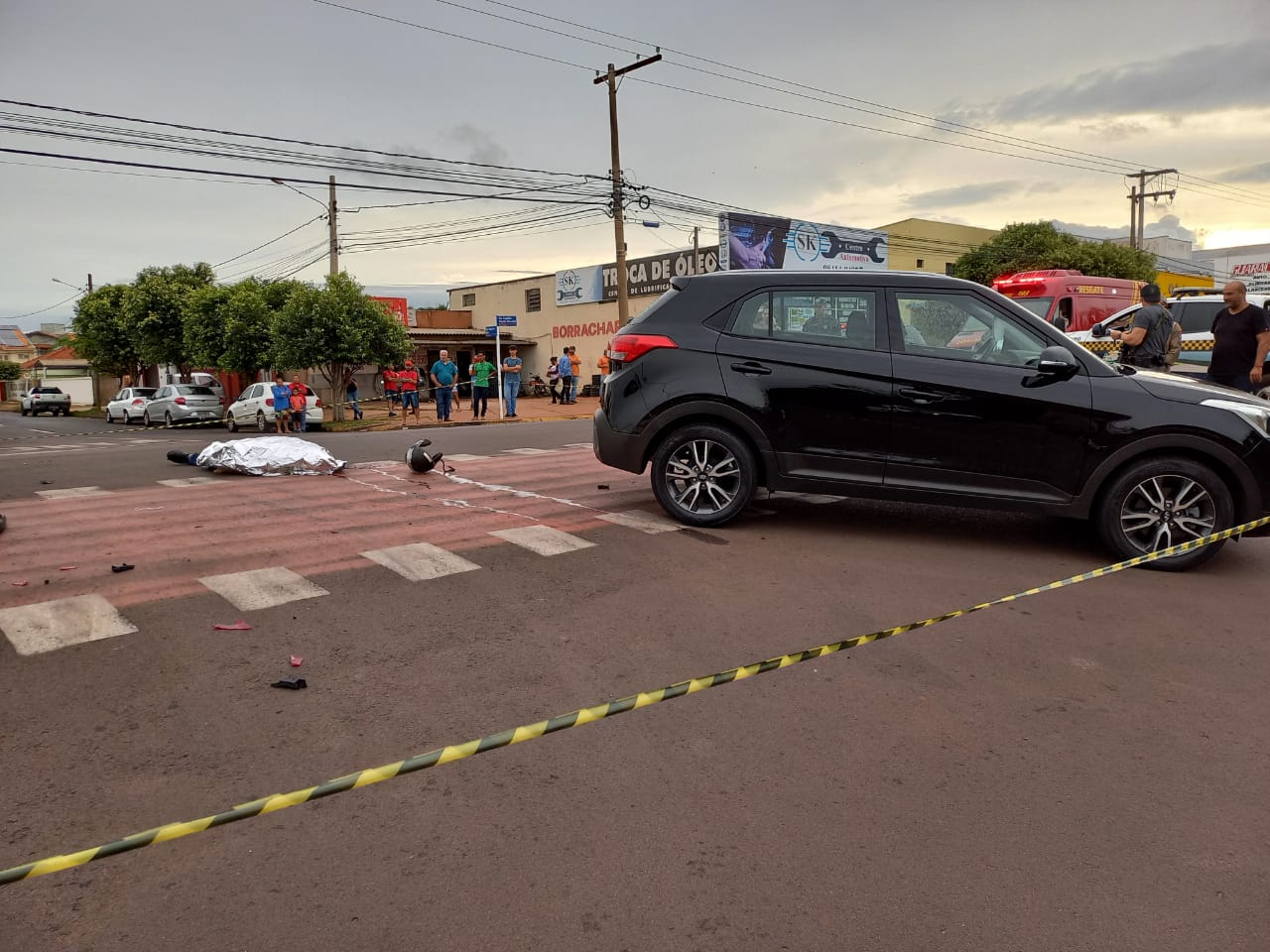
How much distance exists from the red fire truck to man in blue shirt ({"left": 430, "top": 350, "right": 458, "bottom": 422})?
14.3m

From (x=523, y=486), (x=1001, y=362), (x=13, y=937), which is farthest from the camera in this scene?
(x=523, y=486)

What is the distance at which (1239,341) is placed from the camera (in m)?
8.80

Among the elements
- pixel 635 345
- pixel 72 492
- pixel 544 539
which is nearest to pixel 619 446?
pixel 635 345

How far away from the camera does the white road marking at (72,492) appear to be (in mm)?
9203

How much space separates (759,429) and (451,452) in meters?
7.54

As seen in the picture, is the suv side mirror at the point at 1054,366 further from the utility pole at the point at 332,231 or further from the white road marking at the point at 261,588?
the utility pole at the point at 332,231

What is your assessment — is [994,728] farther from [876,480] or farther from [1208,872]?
[876,480]

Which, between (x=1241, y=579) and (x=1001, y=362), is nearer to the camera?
(x=1241, y=579)

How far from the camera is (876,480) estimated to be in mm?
6297

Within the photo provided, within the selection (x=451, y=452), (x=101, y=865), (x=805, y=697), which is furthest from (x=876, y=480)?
(x=451, y=452)

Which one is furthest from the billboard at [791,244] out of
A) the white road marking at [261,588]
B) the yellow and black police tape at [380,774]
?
the yellow and black police tape at [380,774]

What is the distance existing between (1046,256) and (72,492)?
133 feet

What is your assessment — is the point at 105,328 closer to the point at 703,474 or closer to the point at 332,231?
the point at 332,231

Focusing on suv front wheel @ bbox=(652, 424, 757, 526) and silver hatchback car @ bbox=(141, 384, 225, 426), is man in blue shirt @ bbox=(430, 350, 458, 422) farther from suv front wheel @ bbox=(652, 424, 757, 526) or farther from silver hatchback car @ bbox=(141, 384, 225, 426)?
suv front wheel @ bbox=(652, 424, 757, 526)
